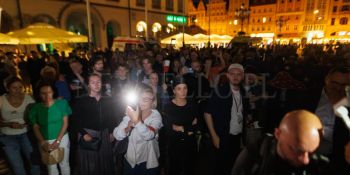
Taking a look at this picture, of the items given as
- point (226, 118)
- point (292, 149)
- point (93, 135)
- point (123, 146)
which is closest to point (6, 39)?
point (93, 135)

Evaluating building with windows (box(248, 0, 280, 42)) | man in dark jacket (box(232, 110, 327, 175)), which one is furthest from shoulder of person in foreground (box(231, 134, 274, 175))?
building with windows (box(248, 0, 280, 42))

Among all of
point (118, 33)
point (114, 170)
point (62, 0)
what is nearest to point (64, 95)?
point (114, 170)

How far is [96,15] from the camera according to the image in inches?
964

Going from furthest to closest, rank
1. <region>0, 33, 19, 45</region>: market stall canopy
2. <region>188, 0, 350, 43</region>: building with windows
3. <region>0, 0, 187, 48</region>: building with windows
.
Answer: <region>188, 0, 350, 43</region>: building with windows < <region>0, 0, 187, 48</region>: building with windows < <region>0, 33, 19, 45</region>: market stall canopy

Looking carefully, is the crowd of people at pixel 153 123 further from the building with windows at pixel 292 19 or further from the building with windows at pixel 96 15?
the building with windows at pixel 292 19

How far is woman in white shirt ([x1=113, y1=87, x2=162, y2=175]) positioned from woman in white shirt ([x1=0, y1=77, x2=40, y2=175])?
1966 mm

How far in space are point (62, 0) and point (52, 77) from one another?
19.8m

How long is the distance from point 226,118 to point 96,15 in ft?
80.7

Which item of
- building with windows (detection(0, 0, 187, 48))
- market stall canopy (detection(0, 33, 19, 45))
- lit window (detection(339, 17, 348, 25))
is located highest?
lit window (detection(339, 17, 348, 25))

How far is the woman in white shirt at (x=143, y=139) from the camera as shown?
9.92 ft

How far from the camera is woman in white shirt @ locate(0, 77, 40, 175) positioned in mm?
3732

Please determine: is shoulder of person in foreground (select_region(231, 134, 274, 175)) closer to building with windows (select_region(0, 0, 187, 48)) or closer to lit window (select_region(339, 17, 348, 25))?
building with windows (select_region(0, 0, 187, 48))

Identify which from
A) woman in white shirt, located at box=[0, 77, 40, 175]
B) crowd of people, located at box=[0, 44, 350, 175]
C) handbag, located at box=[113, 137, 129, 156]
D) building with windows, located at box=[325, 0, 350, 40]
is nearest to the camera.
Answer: crowd of people, located at box=[0, 44, 350, 175]

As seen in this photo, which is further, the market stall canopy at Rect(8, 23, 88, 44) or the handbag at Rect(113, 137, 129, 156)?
the market stall canopy at Rect(8, 23, 88, 44)
